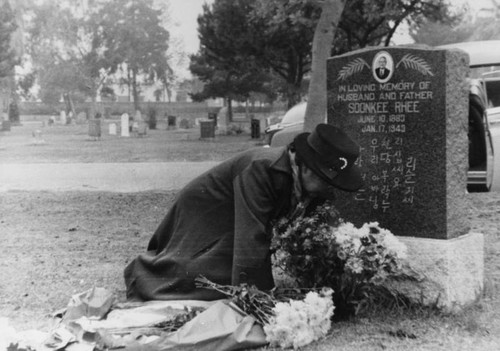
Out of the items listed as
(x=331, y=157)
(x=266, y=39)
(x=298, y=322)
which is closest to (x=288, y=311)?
(x=298, y=322)

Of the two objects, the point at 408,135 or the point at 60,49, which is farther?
the point at 60,49

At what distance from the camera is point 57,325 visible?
4387mm

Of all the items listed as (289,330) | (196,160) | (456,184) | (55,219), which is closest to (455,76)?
(456,184)

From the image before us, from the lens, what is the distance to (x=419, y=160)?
4797mm

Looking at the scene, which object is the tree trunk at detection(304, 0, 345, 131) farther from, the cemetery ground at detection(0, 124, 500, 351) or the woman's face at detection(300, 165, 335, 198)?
the woman's face at detection(300, 165, 335, 198)

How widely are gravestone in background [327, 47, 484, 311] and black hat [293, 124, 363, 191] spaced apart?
32.1 inches

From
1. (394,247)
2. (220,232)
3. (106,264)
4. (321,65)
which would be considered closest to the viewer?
(394,247)

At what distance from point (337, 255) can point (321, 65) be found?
8.27 meters

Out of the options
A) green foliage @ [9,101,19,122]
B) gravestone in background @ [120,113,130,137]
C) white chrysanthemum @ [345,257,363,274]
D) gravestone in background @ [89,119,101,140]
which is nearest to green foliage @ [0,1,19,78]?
gravestone in background @ [89,119,101,140]

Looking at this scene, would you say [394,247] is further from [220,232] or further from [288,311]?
[220,232]

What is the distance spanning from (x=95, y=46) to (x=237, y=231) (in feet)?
80.1

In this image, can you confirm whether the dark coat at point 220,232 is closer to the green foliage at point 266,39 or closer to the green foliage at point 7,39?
the green foliage at point 7,39

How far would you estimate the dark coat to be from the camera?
424cm

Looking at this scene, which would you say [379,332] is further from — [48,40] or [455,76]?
[48,40]
